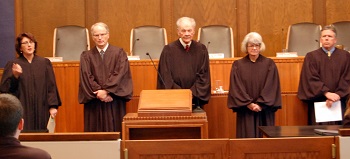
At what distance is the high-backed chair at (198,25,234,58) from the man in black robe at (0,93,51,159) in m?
5.27

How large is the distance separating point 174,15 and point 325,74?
10.9 feet

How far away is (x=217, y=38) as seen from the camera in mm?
7758

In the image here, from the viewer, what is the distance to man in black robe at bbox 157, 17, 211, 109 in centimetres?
572

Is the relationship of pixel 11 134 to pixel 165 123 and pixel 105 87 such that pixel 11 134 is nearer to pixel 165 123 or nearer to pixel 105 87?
pixel 165 123

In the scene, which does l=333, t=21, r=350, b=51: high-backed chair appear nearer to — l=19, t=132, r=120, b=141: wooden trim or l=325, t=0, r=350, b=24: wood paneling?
l=325, t=0, r=350, b=24: wood paneling

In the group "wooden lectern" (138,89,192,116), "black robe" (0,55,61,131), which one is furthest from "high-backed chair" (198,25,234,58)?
"wooden lectern" (138,89,192,116)

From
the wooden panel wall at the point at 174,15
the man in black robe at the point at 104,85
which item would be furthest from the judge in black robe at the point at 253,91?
the wooden panel wall at the point at 174,15

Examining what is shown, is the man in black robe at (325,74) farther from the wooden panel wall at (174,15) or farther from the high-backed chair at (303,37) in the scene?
the wooden panel wall at (174,15)

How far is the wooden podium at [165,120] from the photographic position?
14.0ft

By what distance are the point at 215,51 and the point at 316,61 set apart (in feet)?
6.39

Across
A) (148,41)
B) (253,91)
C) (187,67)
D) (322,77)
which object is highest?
(148,41)

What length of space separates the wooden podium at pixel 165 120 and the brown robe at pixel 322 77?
6.15 ft

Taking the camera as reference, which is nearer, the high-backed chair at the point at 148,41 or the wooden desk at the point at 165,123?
the wooden desk at the point at 165,123

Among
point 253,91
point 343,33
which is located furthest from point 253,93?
point 343,33
